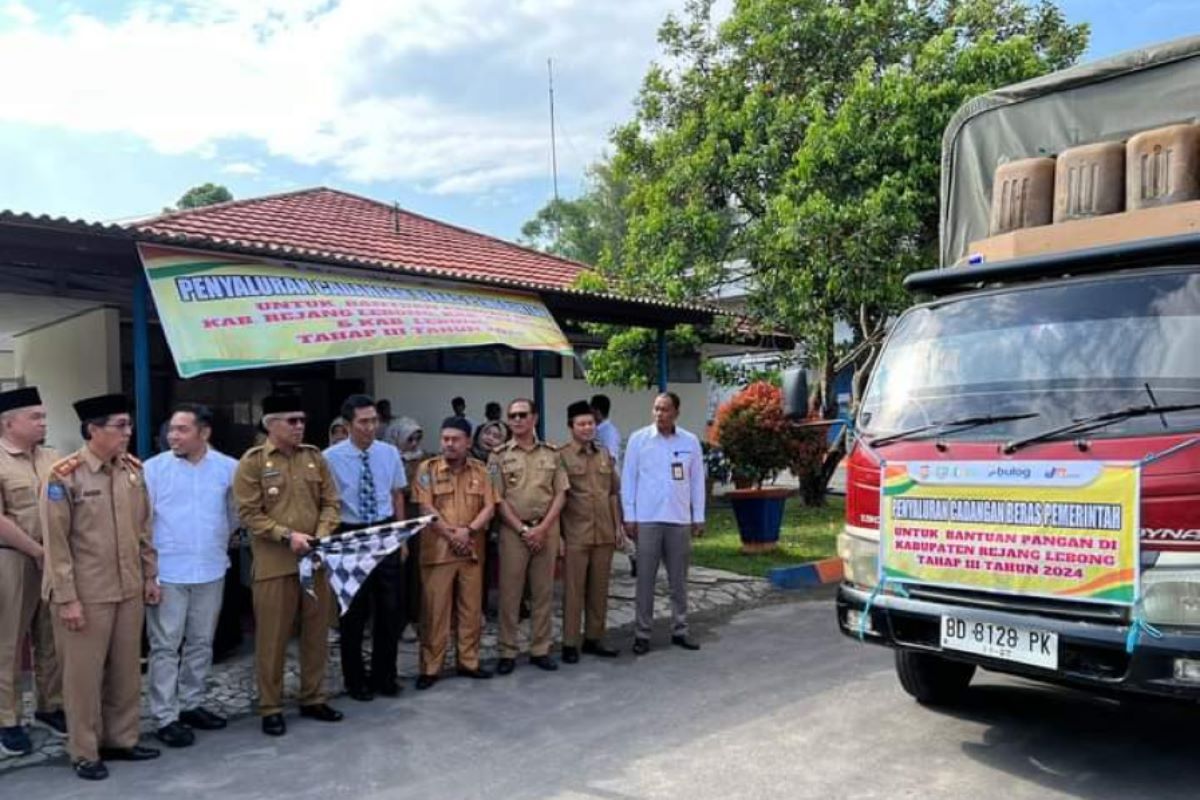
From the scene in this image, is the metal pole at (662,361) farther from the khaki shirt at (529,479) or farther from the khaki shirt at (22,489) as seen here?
the khaki shirt at (22,489)

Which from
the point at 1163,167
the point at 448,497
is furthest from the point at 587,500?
the point at 1163,167

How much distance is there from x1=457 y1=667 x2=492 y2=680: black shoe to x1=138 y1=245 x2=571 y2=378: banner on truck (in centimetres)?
245

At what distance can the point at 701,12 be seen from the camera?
42.5 feet

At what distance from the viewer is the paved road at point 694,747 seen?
4.00m

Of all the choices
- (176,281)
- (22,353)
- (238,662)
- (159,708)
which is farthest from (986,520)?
(22,353)

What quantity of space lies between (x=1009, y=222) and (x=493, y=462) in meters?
3.55

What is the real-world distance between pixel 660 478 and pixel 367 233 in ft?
27.2

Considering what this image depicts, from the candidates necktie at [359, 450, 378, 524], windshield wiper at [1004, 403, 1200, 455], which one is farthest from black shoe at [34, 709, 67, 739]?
windshield wiper at [1004, 403, 1200, 455]

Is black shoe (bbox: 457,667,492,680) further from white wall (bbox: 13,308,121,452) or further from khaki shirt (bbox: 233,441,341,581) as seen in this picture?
white wall (bbox: 13,308,121,452)

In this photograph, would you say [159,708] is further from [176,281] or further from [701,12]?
[701,12]

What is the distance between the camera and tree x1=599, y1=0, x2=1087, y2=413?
9977 mm

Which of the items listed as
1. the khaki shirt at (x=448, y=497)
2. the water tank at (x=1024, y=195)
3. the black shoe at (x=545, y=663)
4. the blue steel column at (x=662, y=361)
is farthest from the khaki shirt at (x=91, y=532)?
the blue steel column at (x=662, y=361)

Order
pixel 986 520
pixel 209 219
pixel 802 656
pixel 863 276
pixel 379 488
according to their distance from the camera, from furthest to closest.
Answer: pixel 209 219
pixel 863 276
pixel 802 656
pixel 379 488
pixel 986 520

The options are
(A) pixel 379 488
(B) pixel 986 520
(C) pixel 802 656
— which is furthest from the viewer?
(C) pixel 802 656
